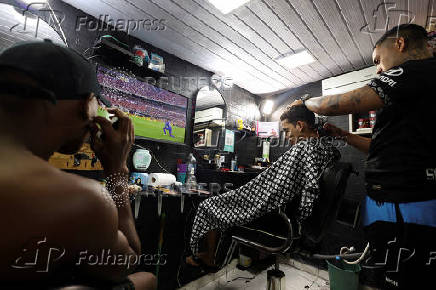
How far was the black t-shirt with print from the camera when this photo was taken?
3.04ft

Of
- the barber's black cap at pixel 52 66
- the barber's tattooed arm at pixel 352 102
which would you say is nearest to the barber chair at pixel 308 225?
the barber's tattooed arm at pixel 352 102

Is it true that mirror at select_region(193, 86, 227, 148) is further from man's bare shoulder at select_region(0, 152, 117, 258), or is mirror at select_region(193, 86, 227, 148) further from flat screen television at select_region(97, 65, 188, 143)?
Result: man's bare shoulder at select_region(0, 152, 117, 258)

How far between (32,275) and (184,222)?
6.42 ft

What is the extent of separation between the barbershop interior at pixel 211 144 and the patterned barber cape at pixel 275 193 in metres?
0.02

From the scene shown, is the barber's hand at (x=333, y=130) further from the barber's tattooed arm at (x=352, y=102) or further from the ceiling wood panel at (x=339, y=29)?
the ceiling wood panel at (x=339, y=29)

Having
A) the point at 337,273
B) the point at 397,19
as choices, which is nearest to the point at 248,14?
the point at 397,19

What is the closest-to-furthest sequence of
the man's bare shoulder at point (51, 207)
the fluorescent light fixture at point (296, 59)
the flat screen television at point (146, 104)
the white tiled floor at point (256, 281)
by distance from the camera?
the man's bare shoulder at point (51, 207), the flat screen television at point (146, 104), the white tiled floor at point (256, 281), the fluorescent light fixture at point (296, 59)

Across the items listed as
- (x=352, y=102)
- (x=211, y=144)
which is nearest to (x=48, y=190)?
(x=352, y=102)

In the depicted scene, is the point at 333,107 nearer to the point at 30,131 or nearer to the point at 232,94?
the point at 30,131

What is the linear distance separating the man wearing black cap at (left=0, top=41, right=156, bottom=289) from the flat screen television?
160cm

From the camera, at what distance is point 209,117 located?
3.00m

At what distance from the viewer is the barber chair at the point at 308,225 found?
1.34 meters

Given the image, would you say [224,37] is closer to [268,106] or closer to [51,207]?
[268,106]

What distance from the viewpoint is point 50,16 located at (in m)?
1.73
